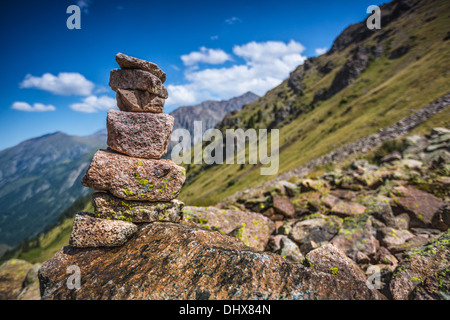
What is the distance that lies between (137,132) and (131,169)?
1.68 metres

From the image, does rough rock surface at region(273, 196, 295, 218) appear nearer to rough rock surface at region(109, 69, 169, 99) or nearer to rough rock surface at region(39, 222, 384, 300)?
rough rock surface at region(39, 222, 384, 300)

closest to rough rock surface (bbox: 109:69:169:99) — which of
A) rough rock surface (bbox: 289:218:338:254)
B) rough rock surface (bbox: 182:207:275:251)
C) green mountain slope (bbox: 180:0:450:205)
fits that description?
rough rock surface (bbox: 182:207:275:251)

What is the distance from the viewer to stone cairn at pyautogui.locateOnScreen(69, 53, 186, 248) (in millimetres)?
7730

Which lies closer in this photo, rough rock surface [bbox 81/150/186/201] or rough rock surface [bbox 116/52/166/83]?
rough rock surface [bbox 81/150/186/201]

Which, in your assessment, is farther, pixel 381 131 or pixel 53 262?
pixel 381 131

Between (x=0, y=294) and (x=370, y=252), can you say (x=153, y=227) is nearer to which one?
(x=370, y=252)

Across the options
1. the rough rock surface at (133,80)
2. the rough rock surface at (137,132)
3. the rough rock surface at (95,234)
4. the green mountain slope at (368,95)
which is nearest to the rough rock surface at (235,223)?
the rough rock surface at (95,234)

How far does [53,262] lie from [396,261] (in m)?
13.5

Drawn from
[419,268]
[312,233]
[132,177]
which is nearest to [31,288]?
[132,177]

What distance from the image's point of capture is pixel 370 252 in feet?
30.7

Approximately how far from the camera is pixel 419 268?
6855mm

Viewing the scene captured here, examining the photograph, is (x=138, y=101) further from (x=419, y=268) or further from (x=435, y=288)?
(x=419, y=268)

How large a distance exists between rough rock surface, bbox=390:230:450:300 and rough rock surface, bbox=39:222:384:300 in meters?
1.65
